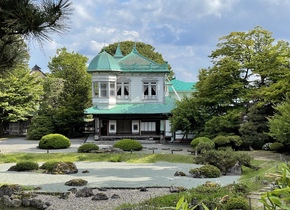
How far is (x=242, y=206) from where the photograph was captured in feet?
28.2

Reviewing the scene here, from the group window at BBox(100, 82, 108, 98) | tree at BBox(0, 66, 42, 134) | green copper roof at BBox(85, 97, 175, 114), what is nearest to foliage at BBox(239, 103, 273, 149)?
green copper roof at BBox(85, 97, 175, 114)

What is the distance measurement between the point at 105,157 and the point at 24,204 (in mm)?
10829

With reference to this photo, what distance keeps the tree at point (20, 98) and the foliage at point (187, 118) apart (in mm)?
17071

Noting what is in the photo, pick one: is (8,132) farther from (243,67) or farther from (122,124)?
(243,67)

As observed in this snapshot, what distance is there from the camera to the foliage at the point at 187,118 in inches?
1081

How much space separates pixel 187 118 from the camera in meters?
27.6

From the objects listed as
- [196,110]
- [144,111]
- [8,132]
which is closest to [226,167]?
[196,110]

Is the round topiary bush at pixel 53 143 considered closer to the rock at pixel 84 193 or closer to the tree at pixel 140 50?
the rock at pixel 84 193

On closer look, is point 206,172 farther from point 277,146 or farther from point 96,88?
point 96,88

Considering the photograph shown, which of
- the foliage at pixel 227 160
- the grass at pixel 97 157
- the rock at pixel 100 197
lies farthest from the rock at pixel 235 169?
the rock at pixel 100 197

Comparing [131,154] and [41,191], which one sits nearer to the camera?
[41,191]

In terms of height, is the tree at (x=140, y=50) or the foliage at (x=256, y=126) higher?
the tree at (x=140, y=50)

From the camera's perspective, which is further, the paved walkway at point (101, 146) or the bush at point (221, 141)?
the paved walkway at point (101, 146)

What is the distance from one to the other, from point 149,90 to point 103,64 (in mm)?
5251
